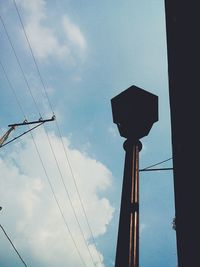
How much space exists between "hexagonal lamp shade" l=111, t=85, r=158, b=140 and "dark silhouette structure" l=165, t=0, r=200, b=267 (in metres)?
0.63

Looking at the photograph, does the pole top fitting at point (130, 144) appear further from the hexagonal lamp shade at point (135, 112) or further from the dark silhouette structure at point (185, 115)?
the dark silhouette structure at point (185, 115)

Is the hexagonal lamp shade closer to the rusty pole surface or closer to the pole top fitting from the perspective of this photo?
the pole top fitting

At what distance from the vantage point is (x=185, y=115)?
427cm

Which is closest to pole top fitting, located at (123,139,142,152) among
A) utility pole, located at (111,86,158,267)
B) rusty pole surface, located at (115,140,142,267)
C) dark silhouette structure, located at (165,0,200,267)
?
utility pole, located at (111,86,158,267)

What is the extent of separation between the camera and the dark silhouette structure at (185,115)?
3.96m

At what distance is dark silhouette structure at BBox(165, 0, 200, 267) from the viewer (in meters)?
3.96

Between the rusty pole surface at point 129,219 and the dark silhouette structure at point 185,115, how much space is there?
115 cm

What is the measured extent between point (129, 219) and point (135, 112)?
1.70 metres

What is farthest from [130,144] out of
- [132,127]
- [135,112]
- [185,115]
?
[185,115]

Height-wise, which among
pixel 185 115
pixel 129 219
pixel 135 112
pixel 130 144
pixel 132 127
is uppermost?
pixel 185 115

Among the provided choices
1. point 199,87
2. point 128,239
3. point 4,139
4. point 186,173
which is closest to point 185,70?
→ point 199,87

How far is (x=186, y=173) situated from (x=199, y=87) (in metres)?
1.50

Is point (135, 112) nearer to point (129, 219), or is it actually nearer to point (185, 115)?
point (185, 115)

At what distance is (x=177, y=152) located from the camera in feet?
14.9
